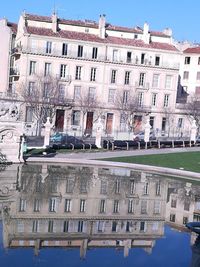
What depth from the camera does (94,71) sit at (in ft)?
210

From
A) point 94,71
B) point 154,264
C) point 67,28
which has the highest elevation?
point 67,28

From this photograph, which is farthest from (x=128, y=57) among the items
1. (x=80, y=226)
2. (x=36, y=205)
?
(x=80, y=226)

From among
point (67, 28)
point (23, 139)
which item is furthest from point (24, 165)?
point (67, 28)

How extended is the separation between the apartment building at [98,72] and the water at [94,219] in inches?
1296

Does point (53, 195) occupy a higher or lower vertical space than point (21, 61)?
lower

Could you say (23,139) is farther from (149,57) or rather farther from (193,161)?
(149,57)

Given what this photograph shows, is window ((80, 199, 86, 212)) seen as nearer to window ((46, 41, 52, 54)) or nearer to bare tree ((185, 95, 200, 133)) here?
window ((46, 41, 52, 54))

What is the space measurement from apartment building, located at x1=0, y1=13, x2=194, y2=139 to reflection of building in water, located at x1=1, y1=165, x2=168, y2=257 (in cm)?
3259

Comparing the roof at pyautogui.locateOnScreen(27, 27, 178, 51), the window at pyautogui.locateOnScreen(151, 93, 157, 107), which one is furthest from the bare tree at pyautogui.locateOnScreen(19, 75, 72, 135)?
the window at pyautogui.locateOnScreen(151, 93, 157, 107)

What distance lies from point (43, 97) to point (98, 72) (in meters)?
8.87

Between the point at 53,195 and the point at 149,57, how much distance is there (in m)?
47.1

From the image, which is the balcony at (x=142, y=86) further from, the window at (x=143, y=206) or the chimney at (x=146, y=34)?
the window at (x=143, y=206)

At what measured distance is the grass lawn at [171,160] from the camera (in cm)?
3666

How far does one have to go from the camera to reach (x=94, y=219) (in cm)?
1870
